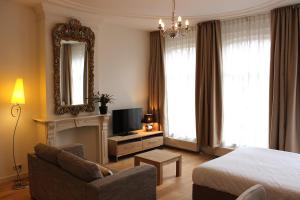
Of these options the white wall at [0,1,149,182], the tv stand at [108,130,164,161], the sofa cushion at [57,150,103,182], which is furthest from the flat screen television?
the sofa cushion at [57,150,103,182]

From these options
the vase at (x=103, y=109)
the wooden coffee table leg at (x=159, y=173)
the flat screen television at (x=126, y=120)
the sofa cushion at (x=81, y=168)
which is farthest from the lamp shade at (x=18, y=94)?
the wooden coffee table leg at (x=159, y=173)

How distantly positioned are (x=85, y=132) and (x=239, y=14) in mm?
3731

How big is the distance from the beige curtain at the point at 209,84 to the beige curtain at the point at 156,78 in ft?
3.35

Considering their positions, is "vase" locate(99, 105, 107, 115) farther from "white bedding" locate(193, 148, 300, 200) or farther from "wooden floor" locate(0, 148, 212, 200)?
"white bedding" locate(193, 148, 300, 200)

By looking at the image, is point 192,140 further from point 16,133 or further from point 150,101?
point 16,133

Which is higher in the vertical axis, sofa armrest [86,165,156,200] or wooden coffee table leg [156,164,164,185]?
sofa armrest [86,165,156,200]

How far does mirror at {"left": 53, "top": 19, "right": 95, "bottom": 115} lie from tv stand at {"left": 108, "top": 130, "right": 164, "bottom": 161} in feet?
2.88

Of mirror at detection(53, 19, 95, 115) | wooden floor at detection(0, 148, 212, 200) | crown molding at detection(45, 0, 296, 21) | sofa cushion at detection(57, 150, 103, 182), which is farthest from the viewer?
mirror at detection(53, 19, 95, 115)

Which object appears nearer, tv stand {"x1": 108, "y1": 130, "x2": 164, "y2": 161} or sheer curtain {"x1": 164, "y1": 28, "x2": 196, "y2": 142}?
tv stand {"x1": 108, "y1": 130, "x2": 164, "y2": 161}

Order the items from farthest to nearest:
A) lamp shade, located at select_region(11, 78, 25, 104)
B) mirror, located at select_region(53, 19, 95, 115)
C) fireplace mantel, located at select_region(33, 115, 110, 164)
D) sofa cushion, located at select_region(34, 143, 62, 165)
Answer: mirror, located at select_region(53, 19, 95, 115)
fireplace mantel, located at select_region(33, 115, 110, 164)
lamp shade, located at select_region(11, 78, 25, 104)
sofa cushion, located at select_region(34, 143, 62, 165)

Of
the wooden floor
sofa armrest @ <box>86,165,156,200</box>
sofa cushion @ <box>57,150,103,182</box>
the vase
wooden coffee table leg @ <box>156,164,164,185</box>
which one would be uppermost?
the vase

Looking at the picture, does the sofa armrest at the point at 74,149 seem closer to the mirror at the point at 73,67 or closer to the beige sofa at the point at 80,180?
the beige sofa at the point at 80,180

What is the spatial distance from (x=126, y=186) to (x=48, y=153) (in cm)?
109

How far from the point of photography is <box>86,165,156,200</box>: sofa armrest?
7.67 feet
